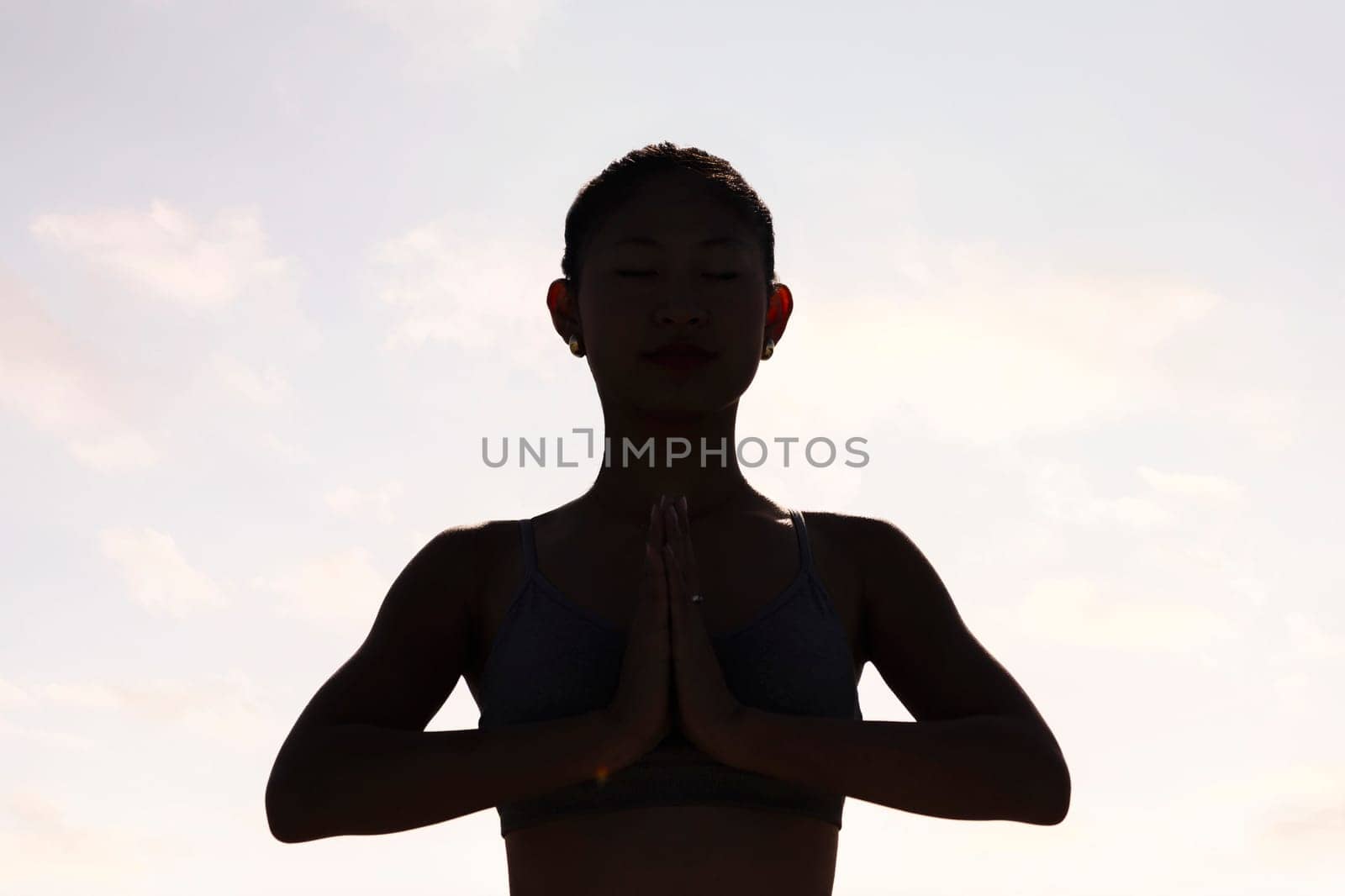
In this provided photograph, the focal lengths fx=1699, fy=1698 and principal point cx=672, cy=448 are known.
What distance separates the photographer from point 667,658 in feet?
15.5

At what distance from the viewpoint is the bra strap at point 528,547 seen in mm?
5262

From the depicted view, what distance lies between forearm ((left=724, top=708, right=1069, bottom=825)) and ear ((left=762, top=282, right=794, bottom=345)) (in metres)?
1.49

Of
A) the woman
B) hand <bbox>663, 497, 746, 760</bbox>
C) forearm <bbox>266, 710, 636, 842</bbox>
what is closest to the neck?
the woman

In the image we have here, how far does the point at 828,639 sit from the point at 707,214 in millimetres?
1392

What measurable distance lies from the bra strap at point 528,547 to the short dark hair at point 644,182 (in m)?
0.80

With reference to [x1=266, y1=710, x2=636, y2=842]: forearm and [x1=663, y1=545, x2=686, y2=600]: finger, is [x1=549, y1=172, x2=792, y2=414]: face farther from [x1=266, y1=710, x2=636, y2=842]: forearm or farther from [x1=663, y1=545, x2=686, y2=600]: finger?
[x1=266, y1=710, x2=636, y2=842]: forearm

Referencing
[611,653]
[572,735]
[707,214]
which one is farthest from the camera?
[707,214]

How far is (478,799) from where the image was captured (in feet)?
15.4

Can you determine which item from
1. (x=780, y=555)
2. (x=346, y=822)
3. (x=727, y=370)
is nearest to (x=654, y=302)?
(x=727, y=370)

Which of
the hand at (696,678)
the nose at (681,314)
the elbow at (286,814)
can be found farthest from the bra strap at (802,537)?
the elbow at (286,814)

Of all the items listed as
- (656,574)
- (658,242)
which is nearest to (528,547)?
(656,574)

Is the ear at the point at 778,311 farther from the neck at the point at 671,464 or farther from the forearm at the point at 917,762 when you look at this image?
the forearm at the point at 917,762

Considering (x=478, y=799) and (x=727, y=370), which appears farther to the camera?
(x=727, y=370)

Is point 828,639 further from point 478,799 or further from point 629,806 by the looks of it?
point 478,799
